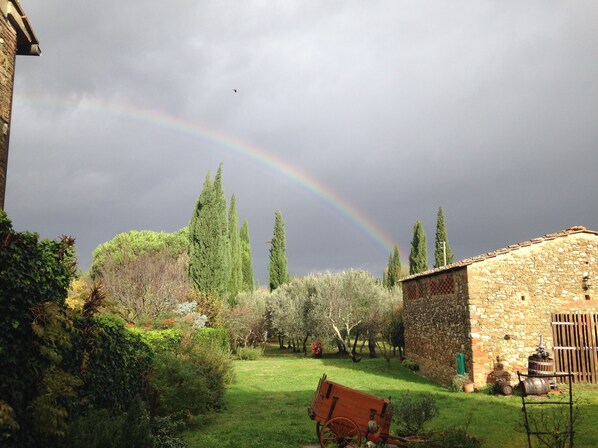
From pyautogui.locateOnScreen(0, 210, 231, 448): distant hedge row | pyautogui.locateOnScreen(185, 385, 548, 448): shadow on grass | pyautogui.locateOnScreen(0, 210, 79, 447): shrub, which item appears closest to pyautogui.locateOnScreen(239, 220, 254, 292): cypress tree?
pyautogui.locateOnScreen(185, 385, 548, 448): shadow on grass

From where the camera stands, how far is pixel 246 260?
148ft

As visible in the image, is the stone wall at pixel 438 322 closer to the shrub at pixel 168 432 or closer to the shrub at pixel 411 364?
the shrub at pixel 411 364

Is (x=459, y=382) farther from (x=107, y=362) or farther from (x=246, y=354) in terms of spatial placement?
(x=246, y=354)

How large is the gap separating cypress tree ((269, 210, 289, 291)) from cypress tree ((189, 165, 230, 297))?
15.1 meters

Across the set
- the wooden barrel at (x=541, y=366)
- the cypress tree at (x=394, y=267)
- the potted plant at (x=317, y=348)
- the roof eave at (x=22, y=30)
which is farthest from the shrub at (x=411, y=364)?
the cypress tree at (x=394, y=267)

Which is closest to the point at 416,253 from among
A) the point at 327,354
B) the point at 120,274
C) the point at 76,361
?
the point at 327,354

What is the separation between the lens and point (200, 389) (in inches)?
378

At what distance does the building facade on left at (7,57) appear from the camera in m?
9.08

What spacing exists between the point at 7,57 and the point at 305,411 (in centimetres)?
1049

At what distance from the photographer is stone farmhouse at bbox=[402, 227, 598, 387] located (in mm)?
13984

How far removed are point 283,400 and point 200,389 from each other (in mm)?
4138

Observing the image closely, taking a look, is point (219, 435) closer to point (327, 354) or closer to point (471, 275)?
point (471, 275)

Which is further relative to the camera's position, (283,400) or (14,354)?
(283,400)

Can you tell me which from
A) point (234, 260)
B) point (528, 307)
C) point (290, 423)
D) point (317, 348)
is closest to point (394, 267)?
point (234, 260)
